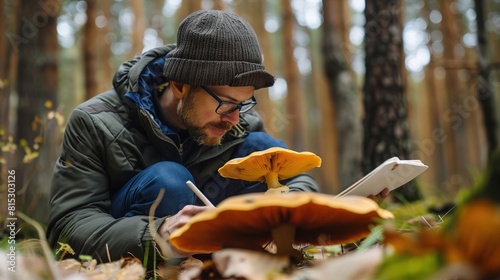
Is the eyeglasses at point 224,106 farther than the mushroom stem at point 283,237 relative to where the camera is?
Yes

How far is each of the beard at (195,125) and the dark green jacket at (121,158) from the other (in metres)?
0.08

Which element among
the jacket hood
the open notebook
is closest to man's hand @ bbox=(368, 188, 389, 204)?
the open notebook

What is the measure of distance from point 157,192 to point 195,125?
1.58ft

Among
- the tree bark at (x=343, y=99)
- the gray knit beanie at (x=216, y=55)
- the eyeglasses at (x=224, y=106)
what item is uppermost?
the gray knit beanie at (x=216, y=55)

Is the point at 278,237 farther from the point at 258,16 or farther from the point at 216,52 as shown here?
the point at 258,16

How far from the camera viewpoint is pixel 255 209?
3.71ft

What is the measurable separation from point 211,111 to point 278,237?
3.78ft

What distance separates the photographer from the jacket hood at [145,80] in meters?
2.29

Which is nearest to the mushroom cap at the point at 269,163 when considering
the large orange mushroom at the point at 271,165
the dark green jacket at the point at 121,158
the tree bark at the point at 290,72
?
the large orange mushroom at the point at 271,165

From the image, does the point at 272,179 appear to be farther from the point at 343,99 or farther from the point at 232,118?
the point at 343,99

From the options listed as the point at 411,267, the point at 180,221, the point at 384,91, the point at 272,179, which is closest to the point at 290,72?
the point at 384,91

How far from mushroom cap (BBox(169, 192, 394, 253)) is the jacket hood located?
997 mm

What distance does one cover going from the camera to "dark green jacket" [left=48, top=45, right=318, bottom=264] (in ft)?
6.06

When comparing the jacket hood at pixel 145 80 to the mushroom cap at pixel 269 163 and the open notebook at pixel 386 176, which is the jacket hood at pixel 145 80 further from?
the open notebook at pixel 386 176
